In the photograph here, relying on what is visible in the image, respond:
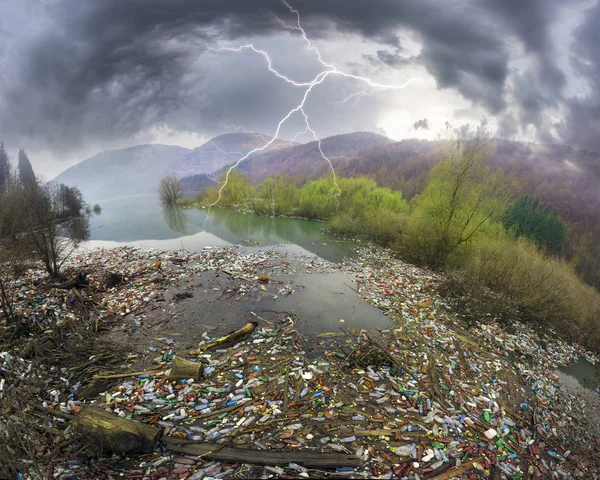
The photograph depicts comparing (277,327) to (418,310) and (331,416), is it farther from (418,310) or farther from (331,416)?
(418,310)

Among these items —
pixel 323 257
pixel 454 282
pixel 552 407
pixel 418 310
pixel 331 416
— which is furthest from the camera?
pixel 323 257

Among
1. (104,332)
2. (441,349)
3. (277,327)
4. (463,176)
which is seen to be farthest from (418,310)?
(104,332)

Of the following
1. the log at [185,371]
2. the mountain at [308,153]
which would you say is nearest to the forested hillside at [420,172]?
the mountain at [308,153]

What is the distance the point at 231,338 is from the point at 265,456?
347cm

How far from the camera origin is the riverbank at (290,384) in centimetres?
412

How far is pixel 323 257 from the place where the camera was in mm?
17281

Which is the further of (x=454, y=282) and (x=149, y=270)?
(x=454, y=282)

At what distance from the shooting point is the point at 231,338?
6977mm

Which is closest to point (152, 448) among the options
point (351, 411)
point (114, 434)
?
point (114, 434)

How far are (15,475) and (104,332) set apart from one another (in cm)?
466

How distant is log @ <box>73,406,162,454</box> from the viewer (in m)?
3.78

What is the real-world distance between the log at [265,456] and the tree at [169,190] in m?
49.1

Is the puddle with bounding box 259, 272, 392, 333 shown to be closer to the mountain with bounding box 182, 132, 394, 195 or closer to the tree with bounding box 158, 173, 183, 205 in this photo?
the tree with bounding box 158, 173, 183, 205

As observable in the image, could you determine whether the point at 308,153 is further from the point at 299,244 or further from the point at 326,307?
the point at 326,307
